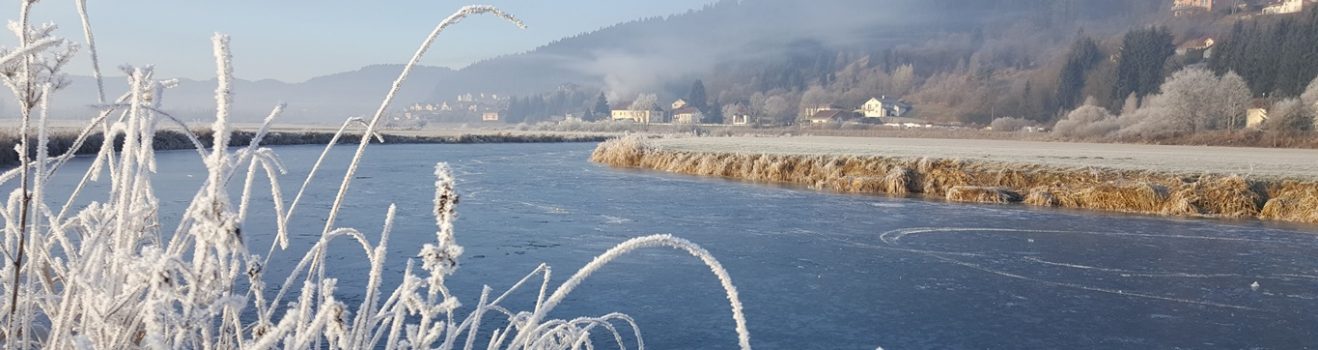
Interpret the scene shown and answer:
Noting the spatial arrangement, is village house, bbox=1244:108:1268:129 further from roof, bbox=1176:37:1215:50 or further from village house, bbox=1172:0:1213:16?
village house, bbox=1172:0:1213:16

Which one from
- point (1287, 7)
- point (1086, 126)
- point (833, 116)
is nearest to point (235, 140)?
point (1086, 126)

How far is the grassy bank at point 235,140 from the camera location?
26.0 meters

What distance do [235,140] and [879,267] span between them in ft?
124

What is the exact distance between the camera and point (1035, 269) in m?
10.6

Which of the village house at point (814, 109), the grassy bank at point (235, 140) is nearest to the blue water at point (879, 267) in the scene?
the grassy bank at point (235, 140)

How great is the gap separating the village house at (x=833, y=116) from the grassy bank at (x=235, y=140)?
48.3 meters

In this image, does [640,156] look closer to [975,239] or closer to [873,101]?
[975,239]

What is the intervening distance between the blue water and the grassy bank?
782cm

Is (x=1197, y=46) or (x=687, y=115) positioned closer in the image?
(x=1197, y=46)

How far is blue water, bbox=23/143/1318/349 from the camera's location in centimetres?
764

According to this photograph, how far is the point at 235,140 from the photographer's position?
41.4 m

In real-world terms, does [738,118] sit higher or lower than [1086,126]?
higher

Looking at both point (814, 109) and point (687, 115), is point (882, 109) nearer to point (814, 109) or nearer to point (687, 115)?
point (814, 109)

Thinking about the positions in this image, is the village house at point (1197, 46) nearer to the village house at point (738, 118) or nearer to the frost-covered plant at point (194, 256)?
the village house at point (738, 118)
